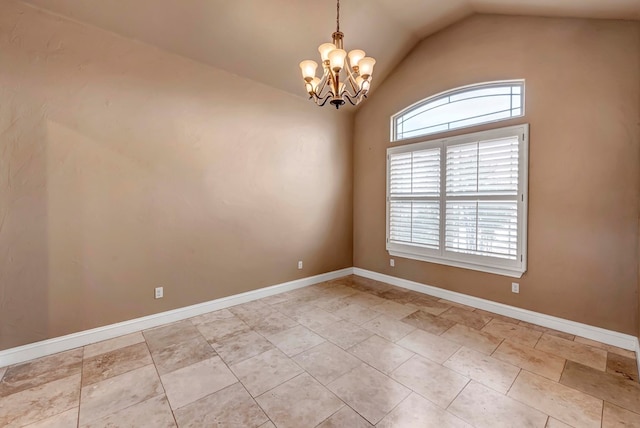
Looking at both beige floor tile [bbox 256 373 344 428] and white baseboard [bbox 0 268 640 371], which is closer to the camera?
beige floor tile [bbox 256 373 344 428]

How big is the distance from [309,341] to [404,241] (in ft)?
7.71

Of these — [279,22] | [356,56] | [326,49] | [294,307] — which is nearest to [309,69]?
[326,49]

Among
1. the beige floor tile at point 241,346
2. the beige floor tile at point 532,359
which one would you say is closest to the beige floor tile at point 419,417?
the beige floor tile at point 532,359

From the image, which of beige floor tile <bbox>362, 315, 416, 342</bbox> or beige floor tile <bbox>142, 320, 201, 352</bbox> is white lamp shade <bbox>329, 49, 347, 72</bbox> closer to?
beige floor tile <bbox>362, 315, 416, 342</bbox>

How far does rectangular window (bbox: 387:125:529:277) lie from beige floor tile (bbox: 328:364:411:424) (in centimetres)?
219

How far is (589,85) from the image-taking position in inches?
111

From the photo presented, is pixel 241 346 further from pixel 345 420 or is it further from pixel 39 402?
pixel 39 402

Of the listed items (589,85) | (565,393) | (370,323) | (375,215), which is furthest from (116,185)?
(589,85)

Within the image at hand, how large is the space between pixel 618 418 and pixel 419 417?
51.8 inches

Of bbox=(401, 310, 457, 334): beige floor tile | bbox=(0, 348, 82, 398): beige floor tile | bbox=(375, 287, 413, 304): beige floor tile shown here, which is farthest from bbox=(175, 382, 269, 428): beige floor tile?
bbox=(375, 287, 413, 304): beige floor tile

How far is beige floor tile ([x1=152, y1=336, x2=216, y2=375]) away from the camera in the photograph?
2432mm

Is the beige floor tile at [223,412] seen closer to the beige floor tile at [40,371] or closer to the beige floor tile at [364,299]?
the beige floor tile at [40,371]

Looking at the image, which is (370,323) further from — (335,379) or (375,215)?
(375,215)

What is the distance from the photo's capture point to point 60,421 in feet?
5.95
